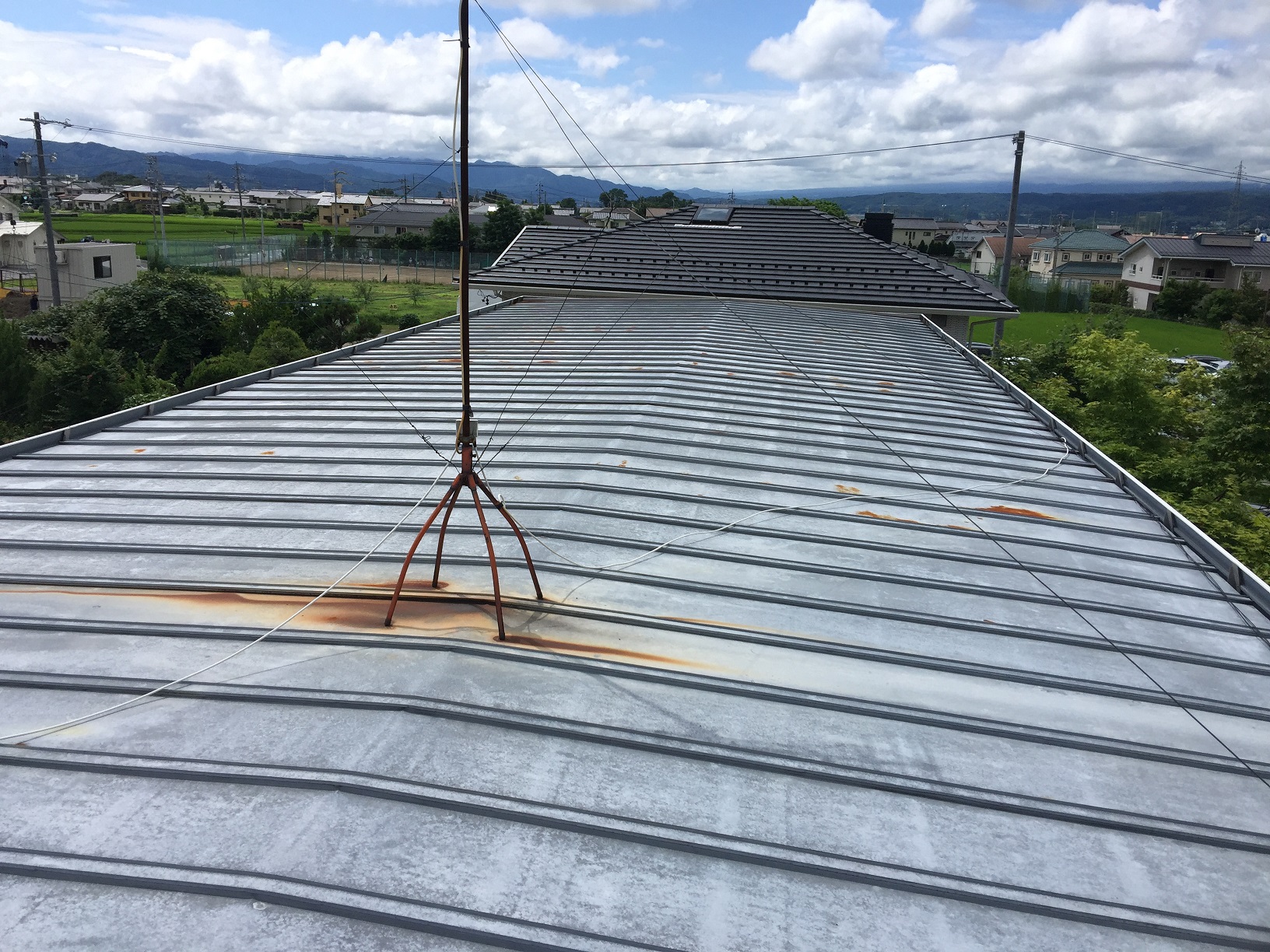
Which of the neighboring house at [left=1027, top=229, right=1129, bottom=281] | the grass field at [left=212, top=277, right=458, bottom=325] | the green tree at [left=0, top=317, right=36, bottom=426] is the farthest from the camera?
the neighboring house at [left=1027, top=229, right=1129, bottom=281]

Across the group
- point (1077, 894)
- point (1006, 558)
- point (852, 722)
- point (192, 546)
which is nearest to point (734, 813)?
point (852, 722)

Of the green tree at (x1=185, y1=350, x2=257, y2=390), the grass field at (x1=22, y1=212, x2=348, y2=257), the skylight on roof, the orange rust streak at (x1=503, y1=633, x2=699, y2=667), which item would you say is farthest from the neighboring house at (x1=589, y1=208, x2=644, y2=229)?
the grass field at (x1=22, y1=212, x2=348, y2=257)

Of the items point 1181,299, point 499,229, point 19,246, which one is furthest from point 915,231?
point 19,246

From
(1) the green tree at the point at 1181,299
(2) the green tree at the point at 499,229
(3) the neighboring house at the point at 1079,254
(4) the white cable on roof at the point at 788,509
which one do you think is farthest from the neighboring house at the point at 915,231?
(4) the white cable on roof at the point at 788,509

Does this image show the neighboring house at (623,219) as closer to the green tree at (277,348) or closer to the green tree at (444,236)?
the green tree at (277,348)

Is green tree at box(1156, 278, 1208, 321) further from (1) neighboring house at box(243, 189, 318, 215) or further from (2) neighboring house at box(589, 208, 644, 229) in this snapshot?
(1) neighboring house at box(243, 189, 318, 215)

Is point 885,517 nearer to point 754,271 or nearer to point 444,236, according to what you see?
point 754,271

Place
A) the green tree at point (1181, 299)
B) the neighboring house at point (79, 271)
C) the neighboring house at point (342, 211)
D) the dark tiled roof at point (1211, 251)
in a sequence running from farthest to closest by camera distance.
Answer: the neighboring house at point (342, 211)
the dark tiled roof at point (1211, 251)
the green tree at point (1181, 299)
the neighboring house at point (79, 271)

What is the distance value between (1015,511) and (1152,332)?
53.0 m

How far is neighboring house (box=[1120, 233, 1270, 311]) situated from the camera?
6184 centimetres

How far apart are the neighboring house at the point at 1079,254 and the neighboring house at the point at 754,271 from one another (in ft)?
224

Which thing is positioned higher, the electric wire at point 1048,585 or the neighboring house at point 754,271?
the neighboring house at point 754,271

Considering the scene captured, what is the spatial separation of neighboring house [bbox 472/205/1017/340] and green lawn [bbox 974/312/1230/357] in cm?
2777

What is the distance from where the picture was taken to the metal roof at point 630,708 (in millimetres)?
2676
